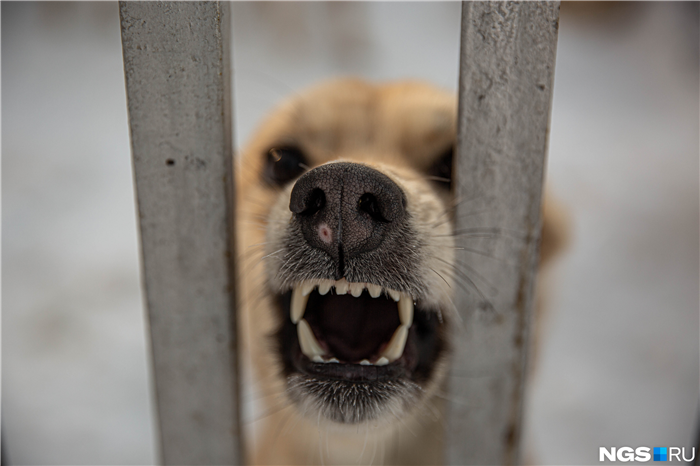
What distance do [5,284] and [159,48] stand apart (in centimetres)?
354

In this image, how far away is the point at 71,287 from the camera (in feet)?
12.7

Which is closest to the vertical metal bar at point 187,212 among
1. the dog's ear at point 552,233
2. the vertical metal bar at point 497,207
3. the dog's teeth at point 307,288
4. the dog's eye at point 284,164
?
the dog's teeth at point 307,288

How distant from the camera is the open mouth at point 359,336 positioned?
52.1 inches

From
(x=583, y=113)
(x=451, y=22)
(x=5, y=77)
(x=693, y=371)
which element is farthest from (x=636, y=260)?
(x=5, y=77)

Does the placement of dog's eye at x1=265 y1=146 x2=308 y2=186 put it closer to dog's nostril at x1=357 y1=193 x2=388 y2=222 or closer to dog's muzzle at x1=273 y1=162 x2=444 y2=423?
dog's muzzle at x1=273 y1=162 x2=444 y2=423

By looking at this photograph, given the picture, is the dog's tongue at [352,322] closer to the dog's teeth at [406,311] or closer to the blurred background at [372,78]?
the dog's teeth at [406,311]

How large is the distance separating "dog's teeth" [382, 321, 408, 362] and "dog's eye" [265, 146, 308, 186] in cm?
84

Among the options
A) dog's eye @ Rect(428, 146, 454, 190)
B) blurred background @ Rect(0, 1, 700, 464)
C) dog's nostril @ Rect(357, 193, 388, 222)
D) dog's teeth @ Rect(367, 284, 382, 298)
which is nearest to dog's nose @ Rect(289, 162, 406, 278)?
dog's nostril @ Rect(357, 193, 388, 222)

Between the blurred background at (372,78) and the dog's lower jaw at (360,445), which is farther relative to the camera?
the blurred background at (372,78)

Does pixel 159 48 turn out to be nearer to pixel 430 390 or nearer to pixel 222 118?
pixel 222 118

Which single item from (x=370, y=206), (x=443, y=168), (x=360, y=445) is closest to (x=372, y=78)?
(x=443, y=168)

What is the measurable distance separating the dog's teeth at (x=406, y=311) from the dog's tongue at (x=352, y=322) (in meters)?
0.04

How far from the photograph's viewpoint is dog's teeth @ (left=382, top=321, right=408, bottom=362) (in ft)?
4.37

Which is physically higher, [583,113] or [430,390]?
[583,113]
